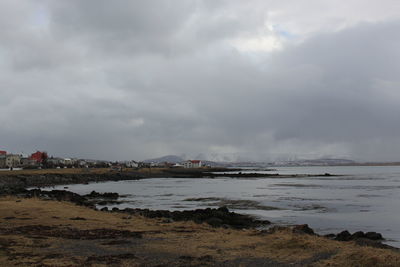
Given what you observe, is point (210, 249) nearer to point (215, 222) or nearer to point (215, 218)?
point (215, 222)

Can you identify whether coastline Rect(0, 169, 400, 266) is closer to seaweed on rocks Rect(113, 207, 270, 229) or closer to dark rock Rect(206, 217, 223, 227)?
dark rock Rect(206, 217, 223, 227)

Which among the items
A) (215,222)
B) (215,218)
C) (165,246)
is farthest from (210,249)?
(215,218)

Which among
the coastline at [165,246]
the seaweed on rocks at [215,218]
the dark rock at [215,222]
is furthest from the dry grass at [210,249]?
the seaweed on rocks at [215,218]

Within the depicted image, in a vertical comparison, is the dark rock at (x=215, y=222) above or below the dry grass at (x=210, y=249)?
below

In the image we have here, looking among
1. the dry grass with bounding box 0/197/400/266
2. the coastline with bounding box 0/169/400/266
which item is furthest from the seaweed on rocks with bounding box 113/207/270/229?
the dry grass with bounding box 0/197/400/266

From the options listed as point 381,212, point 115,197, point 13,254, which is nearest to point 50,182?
point 115,197

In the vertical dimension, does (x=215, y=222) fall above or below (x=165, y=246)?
below

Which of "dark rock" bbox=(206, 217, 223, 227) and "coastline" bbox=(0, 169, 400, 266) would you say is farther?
"dark rock" bbox=(206, 217, 223, 227)

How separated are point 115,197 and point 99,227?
22409mm

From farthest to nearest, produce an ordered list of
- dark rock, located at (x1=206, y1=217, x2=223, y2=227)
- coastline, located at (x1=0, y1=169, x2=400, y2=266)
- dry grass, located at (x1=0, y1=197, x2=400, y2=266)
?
1. dark rock, located at (x1=206, y1=217, x2=223, y2=227)
2. coastline, located at (x1=0, y1=169, x2=400, y2=266)
3. dry grass, located at (x1=0, y1=197, x2=400, y2=266)

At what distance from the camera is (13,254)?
32.5 ft

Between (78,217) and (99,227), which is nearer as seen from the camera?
(99,227)

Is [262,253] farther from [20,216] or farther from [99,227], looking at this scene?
[20,216]

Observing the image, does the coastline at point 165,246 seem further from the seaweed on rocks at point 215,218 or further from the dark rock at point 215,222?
the seaweed on rocks at point 215,218
